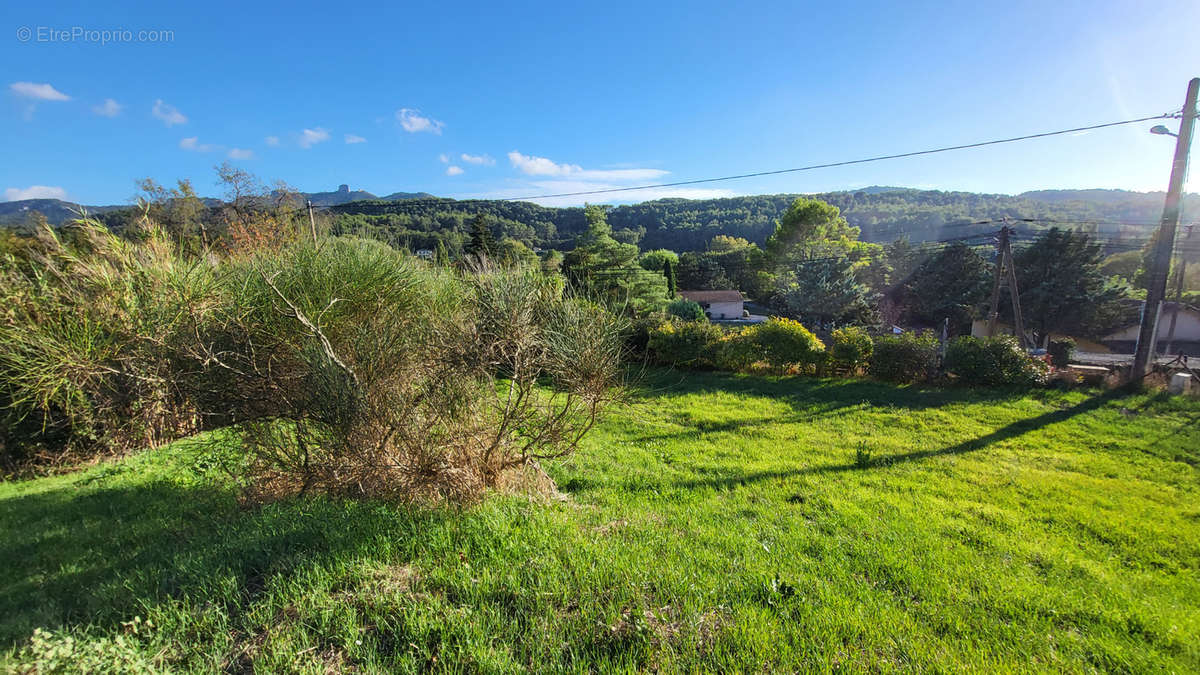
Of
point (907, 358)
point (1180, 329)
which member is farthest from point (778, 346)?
point (1180, 329)

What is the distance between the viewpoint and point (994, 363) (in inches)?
369

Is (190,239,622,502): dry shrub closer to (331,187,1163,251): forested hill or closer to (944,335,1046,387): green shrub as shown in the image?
(331,187,1163,251): forested hill

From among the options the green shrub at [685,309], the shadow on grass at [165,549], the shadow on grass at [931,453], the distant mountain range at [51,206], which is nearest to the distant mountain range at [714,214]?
the distant mountain range at [51,206]

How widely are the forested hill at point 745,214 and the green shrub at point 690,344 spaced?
7.00m

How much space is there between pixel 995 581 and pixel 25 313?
8.52 m

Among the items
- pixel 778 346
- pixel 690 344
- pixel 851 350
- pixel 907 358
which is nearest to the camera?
pixel 907 358

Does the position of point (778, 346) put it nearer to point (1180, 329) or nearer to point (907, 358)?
point (907, 358)

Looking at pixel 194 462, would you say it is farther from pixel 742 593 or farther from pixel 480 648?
pixel 742 593

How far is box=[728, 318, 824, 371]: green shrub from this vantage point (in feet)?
38.0

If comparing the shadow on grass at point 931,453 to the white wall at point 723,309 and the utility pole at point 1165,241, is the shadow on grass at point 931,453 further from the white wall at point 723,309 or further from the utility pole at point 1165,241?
the white wall at point 723,309

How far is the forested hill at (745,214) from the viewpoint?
16.5m

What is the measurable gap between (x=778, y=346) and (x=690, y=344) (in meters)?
2.56

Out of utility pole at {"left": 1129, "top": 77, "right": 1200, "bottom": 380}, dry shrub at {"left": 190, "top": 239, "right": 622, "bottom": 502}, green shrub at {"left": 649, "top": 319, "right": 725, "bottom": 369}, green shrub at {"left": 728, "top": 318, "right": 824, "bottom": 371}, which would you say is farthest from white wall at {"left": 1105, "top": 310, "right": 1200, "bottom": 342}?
dry shrub at {"left": 190, "top": 239, "right": 622, "bottom": 502}

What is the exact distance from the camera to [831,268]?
27656mm
